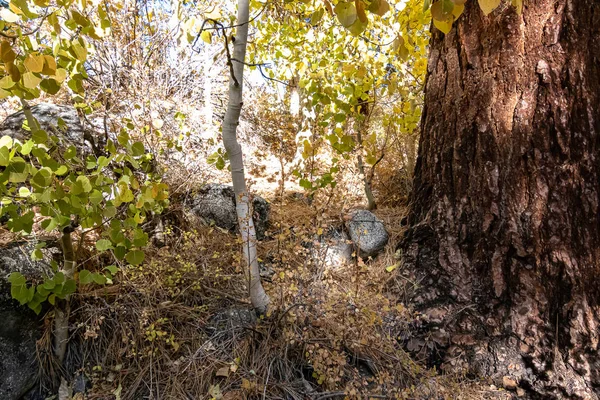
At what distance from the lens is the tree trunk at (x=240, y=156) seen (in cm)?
167

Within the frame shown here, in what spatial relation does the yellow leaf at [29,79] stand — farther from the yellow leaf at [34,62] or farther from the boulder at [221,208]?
the boulder at [221,208]

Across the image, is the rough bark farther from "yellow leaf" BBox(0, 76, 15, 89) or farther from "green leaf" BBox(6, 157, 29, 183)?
"yellow leaf" BBox(0, 76, 15, 89)

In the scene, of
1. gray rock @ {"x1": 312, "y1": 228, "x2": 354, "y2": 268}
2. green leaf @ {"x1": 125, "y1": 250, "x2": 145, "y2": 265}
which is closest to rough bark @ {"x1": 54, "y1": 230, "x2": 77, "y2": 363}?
green leaf @ {"x1": 125, "y1": 250, "x2": 145, "y2": 265}

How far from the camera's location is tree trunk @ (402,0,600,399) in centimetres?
174

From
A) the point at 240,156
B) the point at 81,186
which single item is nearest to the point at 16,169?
the point at 81,186

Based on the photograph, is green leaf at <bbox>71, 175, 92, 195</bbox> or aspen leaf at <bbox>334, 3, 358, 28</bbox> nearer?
aspen leaf at <bbox>334, 3, 358, 28</bbox>

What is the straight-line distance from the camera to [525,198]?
1.84 metres

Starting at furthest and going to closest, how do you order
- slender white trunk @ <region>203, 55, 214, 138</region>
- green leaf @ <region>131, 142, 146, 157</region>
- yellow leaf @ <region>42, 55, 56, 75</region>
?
slender white trunk @ <region>203, 55, 214, 138</region> < green leaf @ <region>131, 142, 146, 157</region> < yellow leaf @ <region>42, 55, 56, 75</region>

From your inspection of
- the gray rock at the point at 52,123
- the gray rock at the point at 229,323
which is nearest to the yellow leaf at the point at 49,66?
the gray rock at the point at 229,323

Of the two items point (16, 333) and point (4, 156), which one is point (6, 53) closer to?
point (4, 156)

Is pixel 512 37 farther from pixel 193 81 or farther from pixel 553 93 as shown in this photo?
pixel 193 81

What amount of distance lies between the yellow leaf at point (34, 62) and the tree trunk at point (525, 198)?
1.92 meters

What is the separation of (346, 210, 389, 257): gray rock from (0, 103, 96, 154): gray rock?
195 cm

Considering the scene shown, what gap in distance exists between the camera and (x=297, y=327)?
190 centimetres
